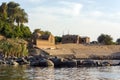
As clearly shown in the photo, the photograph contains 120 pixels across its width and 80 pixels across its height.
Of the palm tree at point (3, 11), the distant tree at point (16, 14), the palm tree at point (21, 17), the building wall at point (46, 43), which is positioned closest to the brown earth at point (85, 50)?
the building wall at point (46, 43)

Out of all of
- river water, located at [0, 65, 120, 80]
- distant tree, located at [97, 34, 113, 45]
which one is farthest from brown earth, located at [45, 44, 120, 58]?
river water, located at [0, 65, 120, 80]

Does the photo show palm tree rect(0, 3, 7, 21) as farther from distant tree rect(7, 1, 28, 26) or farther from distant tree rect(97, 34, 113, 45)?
distant tree rect(97, 34, 113, 45)

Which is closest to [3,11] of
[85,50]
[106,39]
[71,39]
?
[85,50]

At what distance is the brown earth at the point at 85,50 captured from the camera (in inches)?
4855

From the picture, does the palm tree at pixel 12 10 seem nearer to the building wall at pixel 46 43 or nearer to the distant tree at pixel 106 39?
the building wall at pixel 46 43

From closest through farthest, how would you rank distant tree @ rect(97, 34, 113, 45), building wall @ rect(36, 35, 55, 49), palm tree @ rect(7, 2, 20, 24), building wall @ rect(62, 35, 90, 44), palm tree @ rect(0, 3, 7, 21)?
palm tree @ rect(0, 3, 7, 21)
palm tree @ rect(7, 2, 20, 24)
building wall @ rect(36, 35, 55, 49)
building wall @ rect(62, 35, 90, 44)
distant tree @ rect(97, 34, 113, 45)

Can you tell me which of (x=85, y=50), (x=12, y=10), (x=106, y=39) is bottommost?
(x=85, y=50)

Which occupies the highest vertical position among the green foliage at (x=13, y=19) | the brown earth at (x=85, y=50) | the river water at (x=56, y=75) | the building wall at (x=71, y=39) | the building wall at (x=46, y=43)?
the green foliage at (x=13, y=19)

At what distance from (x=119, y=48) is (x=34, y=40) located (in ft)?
102

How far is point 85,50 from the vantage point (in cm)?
13050

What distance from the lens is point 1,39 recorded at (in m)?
110

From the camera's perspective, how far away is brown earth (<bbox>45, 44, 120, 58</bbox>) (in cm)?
12331

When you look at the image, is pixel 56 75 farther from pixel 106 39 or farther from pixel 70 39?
pixel 106 39

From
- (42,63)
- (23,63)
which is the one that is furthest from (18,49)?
(42,63)
